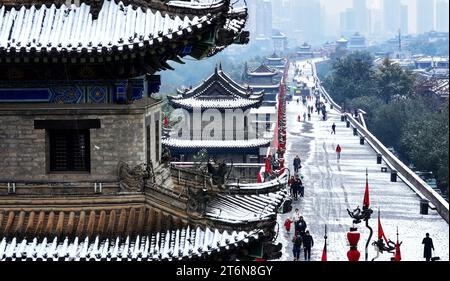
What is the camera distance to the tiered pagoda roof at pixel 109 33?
41.7ft

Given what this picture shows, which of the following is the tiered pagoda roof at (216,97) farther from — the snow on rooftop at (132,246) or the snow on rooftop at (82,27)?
the snow on rooftop at (132,246)

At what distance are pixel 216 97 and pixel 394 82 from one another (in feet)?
178

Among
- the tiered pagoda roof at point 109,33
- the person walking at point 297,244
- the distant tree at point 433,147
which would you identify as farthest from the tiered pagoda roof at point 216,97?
the tiered pagoda roof at point 109,33

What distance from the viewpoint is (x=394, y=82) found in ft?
345

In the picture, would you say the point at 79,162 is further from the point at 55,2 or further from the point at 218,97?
the point at 218,97

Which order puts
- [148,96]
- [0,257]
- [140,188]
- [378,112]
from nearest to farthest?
1. [0,257]
2. [140,188]
3. [148,96]
4. [378,112]

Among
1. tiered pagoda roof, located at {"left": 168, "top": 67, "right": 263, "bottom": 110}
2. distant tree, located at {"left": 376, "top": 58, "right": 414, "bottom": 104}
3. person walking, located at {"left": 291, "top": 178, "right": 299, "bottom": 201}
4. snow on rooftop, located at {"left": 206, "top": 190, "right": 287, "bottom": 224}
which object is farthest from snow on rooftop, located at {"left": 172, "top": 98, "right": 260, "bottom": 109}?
distant tree, located at {"left": 376, "top": 58, "right": 414, "bottom": 104}

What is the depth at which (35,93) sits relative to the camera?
44.8 ft

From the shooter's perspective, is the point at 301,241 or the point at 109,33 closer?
the point at 109,33

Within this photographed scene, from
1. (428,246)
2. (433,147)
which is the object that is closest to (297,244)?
(428,246)

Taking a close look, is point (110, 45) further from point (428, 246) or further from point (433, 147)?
point (433, 147)

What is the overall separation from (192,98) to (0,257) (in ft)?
141

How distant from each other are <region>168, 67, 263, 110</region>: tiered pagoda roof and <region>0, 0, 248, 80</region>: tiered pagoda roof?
40.4 meters
